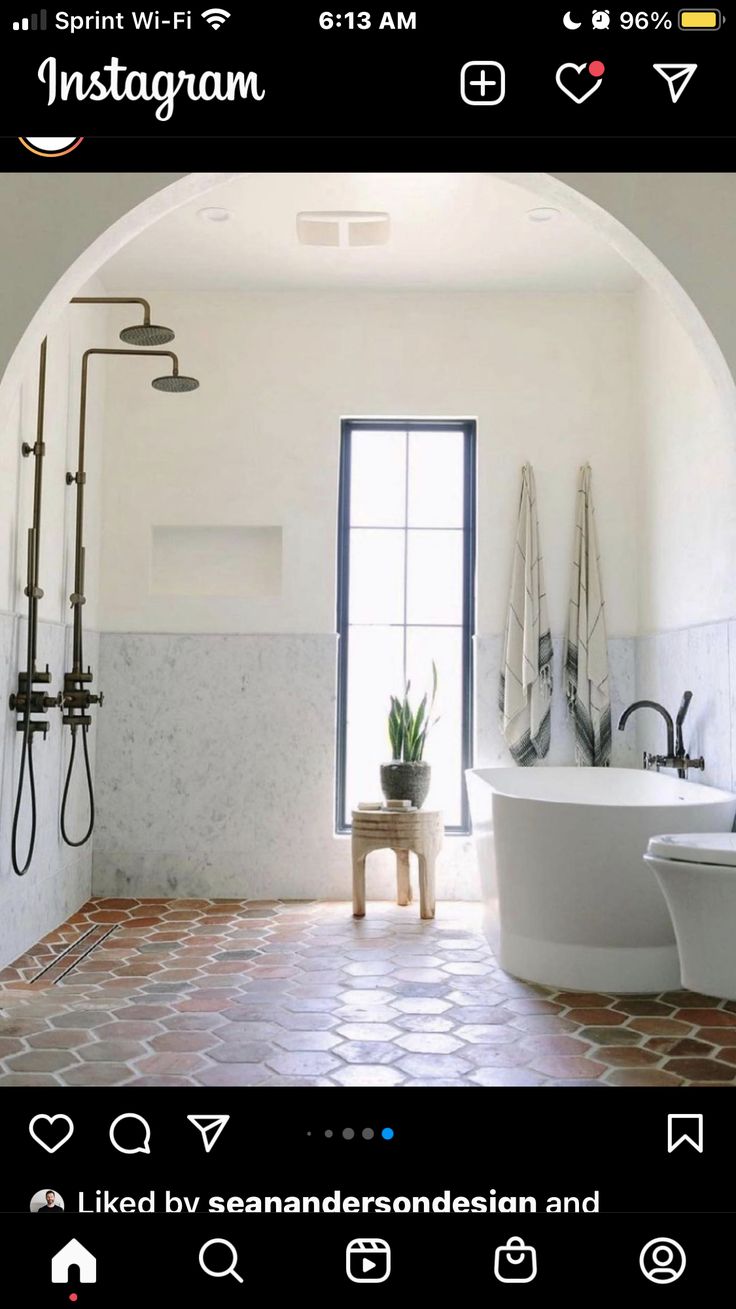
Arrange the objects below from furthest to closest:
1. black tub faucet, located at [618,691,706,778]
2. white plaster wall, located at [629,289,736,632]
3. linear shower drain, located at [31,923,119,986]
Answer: black tub faucet, located at [618,691,706,778], white plaster wall, located at [629,289,736,632], linear shower drain, located at [31,923,119,986]

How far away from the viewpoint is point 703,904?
2.01 meters

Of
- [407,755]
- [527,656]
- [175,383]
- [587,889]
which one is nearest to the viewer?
[587,889]

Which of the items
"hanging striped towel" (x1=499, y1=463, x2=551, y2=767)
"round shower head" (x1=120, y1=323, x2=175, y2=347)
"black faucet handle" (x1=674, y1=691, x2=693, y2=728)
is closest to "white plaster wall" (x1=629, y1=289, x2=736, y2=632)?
"black faucet handle" (x1=674, y1=691, x2=693, y2=728)

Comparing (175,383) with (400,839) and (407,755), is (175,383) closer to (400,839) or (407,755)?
(407,755)

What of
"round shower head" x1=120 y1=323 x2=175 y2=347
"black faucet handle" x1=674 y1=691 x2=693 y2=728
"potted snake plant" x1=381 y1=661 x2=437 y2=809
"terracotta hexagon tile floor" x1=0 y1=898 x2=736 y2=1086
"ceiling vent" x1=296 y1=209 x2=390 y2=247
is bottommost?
"terracotta hexagon tile floor" x1=0 y1=898 x2=736 y2=1086

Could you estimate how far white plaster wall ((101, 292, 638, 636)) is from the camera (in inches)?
174

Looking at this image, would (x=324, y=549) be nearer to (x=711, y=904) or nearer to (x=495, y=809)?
(x=495, y=809)
